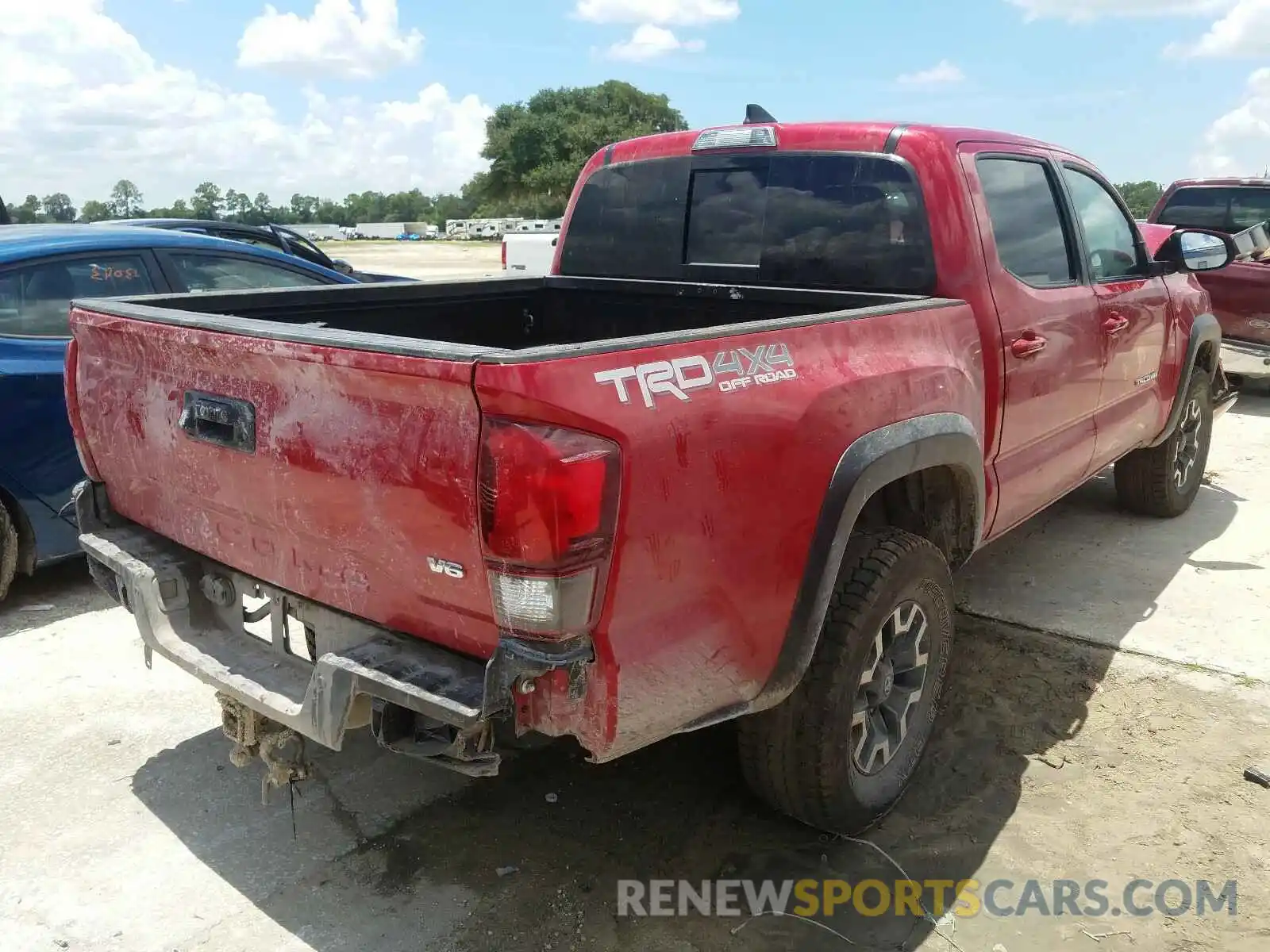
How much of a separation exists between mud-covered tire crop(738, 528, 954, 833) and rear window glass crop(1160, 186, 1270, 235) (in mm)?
8640

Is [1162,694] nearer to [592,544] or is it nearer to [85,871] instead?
[592,544]

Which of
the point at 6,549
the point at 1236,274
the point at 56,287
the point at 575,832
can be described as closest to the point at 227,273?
the point at 56,287

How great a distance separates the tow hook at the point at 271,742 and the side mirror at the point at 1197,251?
4.38 meters

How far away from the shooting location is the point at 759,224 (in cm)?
376

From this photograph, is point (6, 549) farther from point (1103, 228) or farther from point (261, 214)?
point (261, 214)

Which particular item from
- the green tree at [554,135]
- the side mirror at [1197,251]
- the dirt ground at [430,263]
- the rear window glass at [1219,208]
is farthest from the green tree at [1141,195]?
the green tree at [554,135]

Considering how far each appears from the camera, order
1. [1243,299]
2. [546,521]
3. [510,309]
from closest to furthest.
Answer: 1. [546,521]
2. [510,309]
3. [1243,299]

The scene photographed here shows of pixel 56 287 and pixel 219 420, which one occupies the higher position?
pixel 56 287

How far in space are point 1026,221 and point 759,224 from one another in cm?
102

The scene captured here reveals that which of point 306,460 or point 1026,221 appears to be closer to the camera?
point 306,460

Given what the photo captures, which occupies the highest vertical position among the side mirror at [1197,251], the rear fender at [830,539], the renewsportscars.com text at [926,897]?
the side mirror at [1197,251]

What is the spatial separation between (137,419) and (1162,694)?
12.2 ft

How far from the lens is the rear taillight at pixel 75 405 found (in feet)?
9.98

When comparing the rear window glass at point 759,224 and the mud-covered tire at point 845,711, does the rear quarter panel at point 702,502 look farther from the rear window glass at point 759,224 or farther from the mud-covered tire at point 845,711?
the rear window glass at point 759,224
